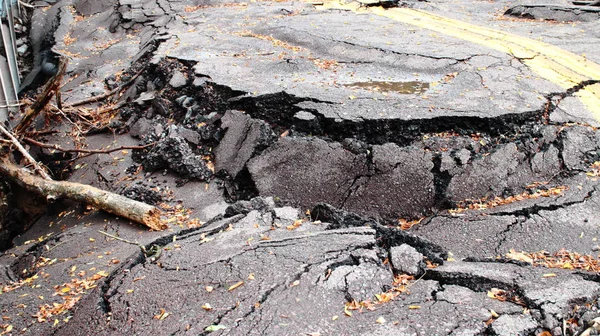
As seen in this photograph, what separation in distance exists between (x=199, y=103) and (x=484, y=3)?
7.90 meters

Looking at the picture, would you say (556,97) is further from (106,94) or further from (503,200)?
(106,94)

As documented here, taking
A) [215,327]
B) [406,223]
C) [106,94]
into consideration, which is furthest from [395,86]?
A: [106,94]

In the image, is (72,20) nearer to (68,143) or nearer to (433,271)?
(68,143)

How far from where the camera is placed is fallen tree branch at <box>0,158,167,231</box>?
4555 millimetres

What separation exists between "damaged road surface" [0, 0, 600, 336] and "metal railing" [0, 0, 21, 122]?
0.95 metres

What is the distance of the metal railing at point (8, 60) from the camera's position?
8.02 meters

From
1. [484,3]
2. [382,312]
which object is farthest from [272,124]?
[484,3]

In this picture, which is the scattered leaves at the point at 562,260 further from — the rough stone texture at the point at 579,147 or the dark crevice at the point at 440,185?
the rough stone texture at the point at 579,147

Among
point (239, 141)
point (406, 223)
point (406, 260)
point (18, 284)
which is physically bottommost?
point (18, 284)

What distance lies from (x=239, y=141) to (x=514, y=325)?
359cm

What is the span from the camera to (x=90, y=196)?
497 centimetres

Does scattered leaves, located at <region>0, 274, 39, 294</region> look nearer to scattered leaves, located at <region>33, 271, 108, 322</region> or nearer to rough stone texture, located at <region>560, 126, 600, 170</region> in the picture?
scattered leaves, located at <region>33, 271, 108, 322</region>

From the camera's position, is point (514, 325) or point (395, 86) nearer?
point (514, 325)

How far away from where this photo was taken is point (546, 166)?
4.66 metres
